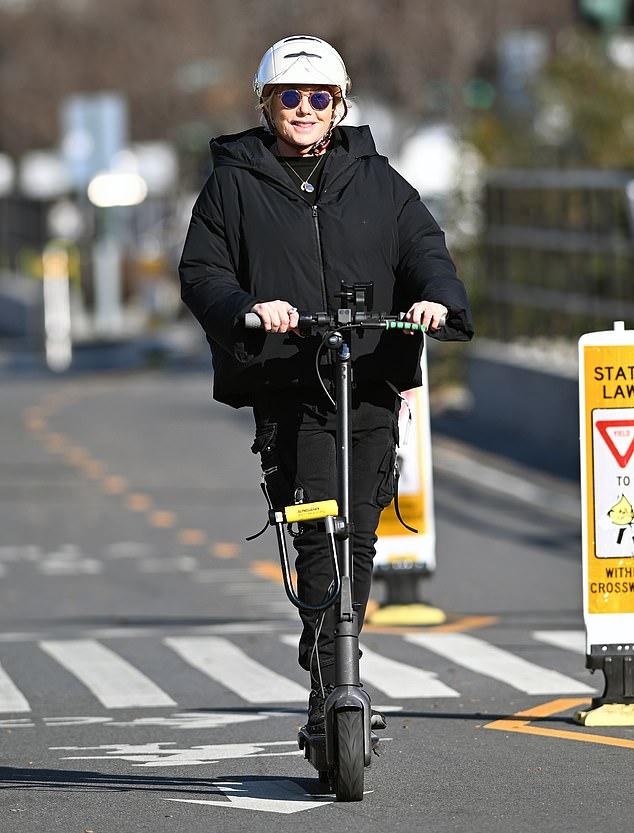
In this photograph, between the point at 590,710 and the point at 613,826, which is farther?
the point at 590,710

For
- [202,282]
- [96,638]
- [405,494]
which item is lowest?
[96,638]

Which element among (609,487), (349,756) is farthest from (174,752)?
(609,487)

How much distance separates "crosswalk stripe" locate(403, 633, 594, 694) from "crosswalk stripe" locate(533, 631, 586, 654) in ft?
1.02

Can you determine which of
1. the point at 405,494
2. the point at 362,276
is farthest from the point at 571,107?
the point at 362,276

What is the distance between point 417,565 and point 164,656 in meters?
1.33

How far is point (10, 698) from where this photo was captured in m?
8.88

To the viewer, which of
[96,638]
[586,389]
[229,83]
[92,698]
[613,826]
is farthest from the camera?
[229,83]

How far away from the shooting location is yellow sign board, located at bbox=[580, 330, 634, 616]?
25.3 feet

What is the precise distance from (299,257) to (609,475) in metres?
1.89

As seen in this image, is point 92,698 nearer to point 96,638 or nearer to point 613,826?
point 96,638

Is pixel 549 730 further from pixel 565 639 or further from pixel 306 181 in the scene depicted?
pixel 565 639

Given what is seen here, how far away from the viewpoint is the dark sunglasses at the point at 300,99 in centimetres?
637

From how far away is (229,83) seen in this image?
54.0m

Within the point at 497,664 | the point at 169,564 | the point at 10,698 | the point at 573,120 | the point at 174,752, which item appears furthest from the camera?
the point at 573,120
